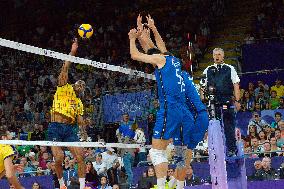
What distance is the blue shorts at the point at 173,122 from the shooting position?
820 cm

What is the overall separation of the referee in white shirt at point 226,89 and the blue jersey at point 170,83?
4.97 ft

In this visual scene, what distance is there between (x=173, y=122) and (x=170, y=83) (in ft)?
1.87

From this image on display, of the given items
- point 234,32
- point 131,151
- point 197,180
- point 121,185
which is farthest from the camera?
point 234,32

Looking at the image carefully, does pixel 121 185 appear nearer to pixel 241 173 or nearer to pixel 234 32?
pixel 241 173

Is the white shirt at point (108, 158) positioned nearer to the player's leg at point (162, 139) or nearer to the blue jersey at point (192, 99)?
the blue jersey at point (192, 99)

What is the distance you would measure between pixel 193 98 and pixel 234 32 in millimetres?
15759

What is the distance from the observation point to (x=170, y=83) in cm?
837

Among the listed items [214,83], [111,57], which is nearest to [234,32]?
[111,57]

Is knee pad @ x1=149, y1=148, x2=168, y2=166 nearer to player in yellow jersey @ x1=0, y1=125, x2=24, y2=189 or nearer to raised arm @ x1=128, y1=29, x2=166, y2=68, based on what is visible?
raised arm @ x1=128, y1=29, x2=166, y2=68

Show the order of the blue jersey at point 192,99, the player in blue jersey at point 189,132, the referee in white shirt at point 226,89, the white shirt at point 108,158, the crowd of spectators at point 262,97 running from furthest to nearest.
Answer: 1. the crowd of spectators at point 262,97
2. the white shirt at point 108,158
3. the referee in white shirt at point 226,89
4. the blue jersey at point 192,99
5. the player in blue jersey at point 189,132

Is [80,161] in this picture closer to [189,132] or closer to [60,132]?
[60,132]

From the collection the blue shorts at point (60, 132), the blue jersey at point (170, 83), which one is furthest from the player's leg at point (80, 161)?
the blue jersey at point (170, 83)

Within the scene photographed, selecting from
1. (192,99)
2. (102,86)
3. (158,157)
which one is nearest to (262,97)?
(102,86)

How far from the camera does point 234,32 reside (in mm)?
23938
